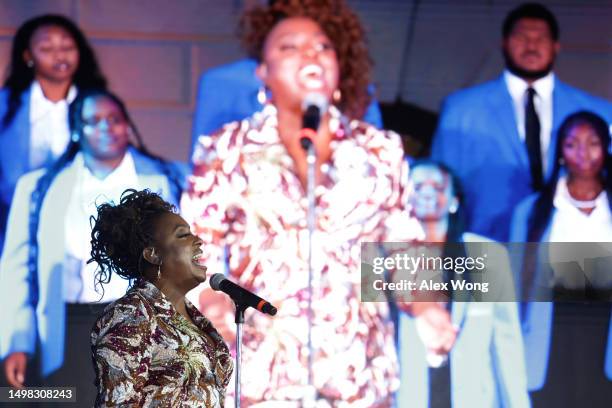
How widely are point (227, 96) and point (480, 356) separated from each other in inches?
66.3

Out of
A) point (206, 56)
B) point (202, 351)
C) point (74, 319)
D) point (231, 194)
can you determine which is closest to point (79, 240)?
point (74, 319)

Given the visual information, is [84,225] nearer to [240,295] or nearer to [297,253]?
[297,253]

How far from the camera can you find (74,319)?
14.0 ft

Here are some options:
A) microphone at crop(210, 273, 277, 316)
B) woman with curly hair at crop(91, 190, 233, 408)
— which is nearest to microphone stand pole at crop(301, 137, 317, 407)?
microphone at crop(210, 273, 277, 316)

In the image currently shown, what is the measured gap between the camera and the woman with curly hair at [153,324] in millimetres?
1803

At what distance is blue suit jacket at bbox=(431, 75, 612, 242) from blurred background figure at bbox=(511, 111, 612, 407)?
6 cm

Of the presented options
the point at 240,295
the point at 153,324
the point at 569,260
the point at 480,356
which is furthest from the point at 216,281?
the point at 569,260

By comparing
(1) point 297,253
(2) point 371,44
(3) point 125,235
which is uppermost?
(2) point 371,44

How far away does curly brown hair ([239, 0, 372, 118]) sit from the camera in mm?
4398

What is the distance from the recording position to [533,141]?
440 cm

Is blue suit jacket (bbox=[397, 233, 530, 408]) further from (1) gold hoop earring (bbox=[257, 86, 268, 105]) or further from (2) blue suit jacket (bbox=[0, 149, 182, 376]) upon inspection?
(2) blue suit jacket (bbox=[0, 149, 182, 376])

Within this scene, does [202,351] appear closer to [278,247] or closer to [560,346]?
[278,247]

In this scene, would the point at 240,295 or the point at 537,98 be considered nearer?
the point at 240,295

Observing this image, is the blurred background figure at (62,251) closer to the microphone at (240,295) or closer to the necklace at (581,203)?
the necklace at (581,203)
